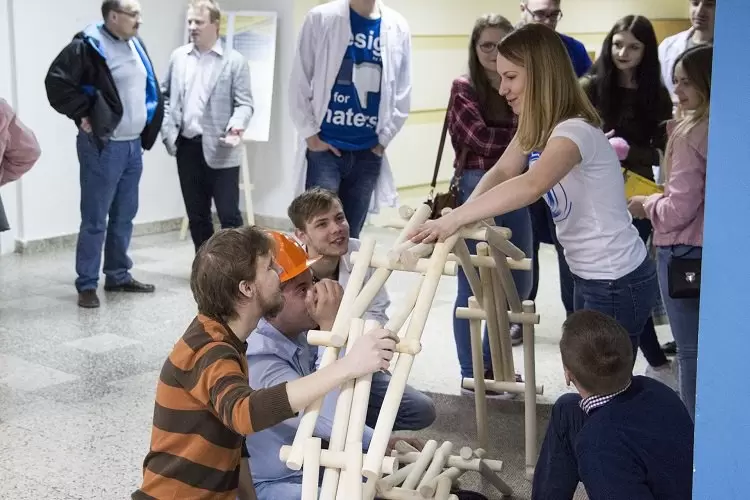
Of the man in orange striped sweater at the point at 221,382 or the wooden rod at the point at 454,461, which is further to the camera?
the wooden rod at the point at 454,461

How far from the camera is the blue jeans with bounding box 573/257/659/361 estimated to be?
2.99 m

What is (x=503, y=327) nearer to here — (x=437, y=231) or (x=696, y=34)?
(x=437, y=231)

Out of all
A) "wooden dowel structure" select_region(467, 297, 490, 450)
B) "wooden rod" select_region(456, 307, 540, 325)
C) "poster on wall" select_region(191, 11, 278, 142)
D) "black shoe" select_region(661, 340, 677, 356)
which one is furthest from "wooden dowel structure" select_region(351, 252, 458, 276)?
"poster on wall" select_region(191, 11, 278, 142)

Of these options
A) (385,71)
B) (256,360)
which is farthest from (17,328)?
(256,360)

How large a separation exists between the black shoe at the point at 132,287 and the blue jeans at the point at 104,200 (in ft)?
0.11

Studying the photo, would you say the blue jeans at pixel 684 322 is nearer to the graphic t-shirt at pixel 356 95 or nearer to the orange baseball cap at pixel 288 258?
the orange baseball cap at pixel 288 258

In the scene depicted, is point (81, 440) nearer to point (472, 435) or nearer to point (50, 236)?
point (472, 435)

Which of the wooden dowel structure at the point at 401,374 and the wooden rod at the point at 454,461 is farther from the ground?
the wooden dowel structure at the point at 401,374

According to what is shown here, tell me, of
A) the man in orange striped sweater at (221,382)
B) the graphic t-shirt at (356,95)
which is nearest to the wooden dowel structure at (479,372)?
the man in orange striped sweater at (221,382)

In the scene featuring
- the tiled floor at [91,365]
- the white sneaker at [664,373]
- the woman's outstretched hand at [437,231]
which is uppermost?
the woman's outstretched hand at [437,231]

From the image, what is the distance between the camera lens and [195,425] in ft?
7.68

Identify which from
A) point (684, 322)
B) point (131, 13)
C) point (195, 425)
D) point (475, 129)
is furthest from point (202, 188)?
point (195, 425)

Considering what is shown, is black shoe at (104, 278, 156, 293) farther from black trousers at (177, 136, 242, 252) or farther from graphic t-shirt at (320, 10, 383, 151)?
graphic t-shirt at (320, 10, 383, 151)

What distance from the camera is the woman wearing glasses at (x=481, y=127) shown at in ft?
13.7
